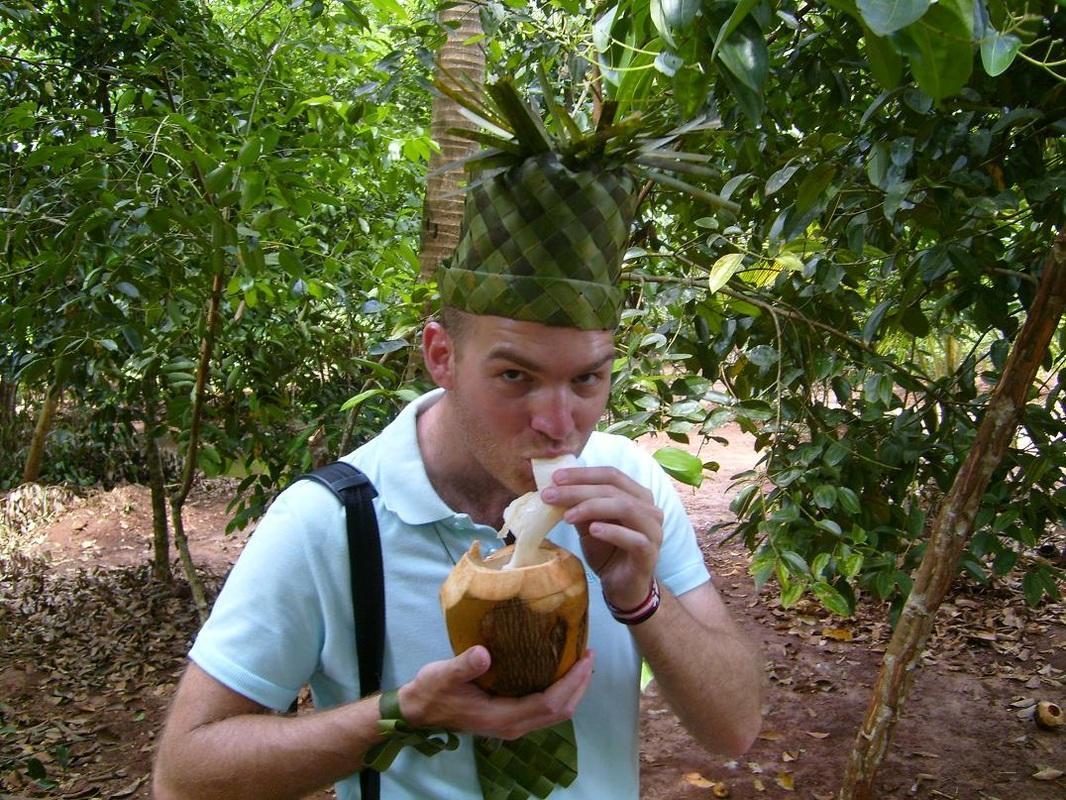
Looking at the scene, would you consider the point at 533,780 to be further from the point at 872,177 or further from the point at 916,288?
the point at 916,288

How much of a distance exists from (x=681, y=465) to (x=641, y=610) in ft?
1.89

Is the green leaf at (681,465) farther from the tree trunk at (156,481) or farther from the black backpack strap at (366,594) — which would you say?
the tree trunk at (156,481)

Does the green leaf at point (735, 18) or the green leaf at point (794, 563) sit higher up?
the green leaf at point (735, 18)

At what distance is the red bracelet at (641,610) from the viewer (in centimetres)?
138

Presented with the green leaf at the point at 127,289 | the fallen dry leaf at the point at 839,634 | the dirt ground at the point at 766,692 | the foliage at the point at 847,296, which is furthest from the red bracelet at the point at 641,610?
the fallen dry leaf at the point at 839,634

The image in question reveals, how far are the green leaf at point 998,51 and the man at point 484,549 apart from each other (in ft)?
1.82

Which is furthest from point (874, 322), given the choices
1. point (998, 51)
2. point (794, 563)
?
point (998, 51)

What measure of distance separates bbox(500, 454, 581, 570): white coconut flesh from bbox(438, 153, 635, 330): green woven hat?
0.75ft

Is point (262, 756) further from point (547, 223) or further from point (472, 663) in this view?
point (547, 223)

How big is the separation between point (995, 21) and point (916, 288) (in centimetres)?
145

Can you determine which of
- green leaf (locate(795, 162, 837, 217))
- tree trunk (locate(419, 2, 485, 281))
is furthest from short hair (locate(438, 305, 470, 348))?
tree trunk (locate(419, 2, 485, 281))

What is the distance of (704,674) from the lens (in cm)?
150

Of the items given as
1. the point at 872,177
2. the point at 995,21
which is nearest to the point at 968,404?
the point at 872,177

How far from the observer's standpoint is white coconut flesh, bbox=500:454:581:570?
4.27 ft
